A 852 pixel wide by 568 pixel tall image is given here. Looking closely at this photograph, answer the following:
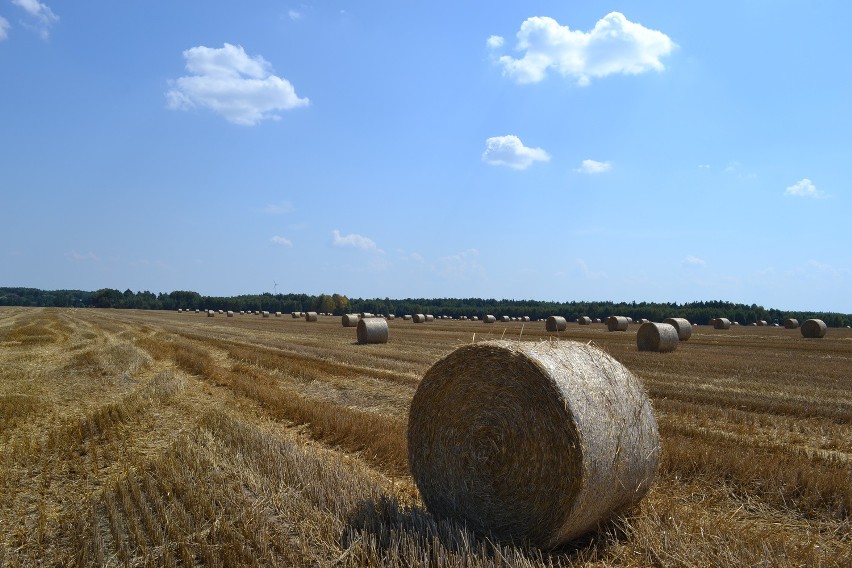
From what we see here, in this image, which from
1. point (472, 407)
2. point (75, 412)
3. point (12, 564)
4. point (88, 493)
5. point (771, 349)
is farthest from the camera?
point (771, 349)

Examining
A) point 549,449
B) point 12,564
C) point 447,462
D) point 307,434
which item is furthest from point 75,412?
point 549,449

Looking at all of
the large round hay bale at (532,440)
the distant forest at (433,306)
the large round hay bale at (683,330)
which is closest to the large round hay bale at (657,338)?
the large round hay bale at (683,330)

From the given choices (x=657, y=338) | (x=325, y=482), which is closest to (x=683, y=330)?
(x=657, y=338)

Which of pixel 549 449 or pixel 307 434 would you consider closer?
pixel 549 449

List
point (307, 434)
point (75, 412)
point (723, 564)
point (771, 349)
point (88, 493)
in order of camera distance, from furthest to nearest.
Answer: point (771, 349), point (75, 412), point (307, 434), point (88, 493), point (723, 564)

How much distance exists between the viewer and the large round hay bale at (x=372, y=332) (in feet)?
80.9

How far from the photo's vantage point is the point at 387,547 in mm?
4207

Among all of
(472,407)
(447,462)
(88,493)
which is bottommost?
(88,493)

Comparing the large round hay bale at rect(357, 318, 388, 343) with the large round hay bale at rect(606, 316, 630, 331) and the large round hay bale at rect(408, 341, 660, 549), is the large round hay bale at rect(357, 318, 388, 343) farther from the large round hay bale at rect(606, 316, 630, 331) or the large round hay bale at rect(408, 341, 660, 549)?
the large round hay bale at rect(408, 341, 660, 549)

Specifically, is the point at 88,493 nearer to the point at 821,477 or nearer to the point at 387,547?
the point at 387,547

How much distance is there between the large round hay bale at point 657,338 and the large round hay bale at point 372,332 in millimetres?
10150

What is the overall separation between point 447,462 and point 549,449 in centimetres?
104

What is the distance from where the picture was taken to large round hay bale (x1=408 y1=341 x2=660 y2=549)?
4.55 m

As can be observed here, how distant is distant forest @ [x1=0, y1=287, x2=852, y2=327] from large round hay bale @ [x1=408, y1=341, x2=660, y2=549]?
2446 inches
